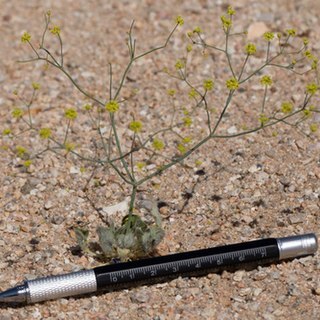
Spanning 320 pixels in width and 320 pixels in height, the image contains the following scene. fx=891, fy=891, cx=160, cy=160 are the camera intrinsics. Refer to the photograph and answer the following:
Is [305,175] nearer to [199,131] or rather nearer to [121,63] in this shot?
[199,131]

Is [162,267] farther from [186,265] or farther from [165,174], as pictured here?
[165,174]

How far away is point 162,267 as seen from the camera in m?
2.70

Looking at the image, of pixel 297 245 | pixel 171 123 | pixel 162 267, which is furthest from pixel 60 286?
pixel 171 123

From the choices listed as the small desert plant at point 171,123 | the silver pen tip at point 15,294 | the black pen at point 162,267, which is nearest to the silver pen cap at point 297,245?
the black pen at point 162,267

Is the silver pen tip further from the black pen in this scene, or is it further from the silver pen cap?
the silver pen cap

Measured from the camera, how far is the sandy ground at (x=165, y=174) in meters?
2.70

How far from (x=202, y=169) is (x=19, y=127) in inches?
30.0

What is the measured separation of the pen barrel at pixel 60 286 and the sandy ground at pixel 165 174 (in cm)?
6

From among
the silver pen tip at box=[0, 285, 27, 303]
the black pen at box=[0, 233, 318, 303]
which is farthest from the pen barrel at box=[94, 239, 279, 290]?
the silver pen tip at box=[0, 285, 27, 303]

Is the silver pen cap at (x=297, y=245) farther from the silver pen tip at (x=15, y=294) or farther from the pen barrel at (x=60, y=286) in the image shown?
the silver pen tip at (x=15, y=294)

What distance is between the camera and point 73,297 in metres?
2.70

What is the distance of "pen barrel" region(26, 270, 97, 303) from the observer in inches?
103

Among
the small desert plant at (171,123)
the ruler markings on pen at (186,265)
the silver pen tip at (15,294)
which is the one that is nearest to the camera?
the silver pen tip at (15,294)

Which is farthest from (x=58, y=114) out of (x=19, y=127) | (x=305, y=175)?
(x=305, y=175)
